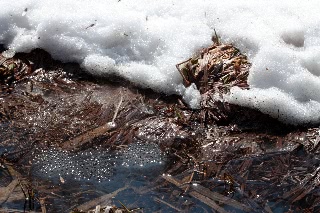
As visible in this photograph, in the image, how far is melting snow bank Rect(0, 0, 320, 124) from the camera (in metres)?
3.38

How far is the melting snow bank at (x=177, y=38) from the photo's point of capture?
133 inches

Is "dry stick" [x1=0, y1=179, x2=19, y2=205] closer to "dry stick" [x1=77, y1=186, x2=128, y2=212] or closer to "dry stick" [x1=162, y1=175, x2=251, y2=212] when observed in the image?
"dry stick" [x1=77, y1=186, x2=128, y2=212]

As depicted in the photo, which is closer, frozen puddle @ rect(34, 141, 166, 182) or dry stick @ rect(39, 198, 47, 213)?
dry stick @ rect(39, 198, 47, 213)

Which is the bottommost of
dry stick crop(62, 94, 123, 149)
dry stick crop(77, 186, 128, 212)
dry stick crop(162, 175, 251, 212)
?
dry stick crop(77, 186, 128, 212)

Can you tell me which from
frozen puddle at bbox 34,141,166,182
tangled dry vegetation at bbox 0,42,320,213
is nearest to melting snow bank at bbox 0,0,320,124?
tangled dry vegetation at bbox 0,42,320,213

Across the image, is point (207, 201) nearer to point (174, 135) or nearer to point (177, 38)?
point (174, 135)

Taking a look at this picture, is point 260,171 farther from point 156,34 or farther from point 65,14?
point 65,14

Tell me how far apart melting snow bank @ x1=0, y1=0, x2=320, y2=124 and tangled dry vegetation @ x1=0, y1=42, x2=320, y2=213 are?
0.09m

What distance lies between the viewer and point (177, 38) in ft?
12.5

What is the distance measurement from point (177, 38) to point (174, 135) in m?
0.82

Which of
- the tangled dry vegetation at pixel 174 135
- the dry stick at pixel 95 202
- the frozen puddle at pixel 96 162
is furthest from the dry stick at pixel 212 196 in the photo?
the dry stick at pixel 95 202

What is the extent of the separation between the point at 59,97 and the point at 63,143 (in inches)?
19.0

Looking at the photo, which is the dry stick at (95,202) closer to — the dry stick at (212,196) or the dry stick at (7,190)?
the dry stick at (212,196)

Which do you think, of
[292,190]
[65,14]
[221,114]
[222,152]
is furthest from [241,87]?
[65,14]
